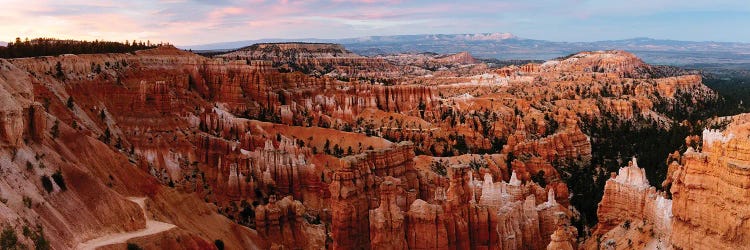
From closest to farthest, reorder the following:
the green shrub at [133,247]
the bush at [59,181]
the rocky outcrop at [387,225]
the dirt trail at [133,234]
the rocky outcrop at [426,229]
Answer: the dirt trail at [133,234]
the green shrub at [133,247]
the bush at [59,181]
the rocky outcrop at [387,225]
the rocky outcrop at [426,229]

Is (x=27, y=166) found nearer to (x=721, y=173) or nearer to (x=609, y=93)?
(x=721, y=173)

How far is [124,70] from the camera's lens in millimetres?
52250

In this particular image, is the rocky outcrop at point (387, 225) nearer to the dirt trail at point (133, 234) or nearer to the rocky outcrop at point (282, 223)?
the dirt trail at point (133, 234)

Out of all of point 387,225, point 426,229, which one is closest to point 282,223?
point 387,225

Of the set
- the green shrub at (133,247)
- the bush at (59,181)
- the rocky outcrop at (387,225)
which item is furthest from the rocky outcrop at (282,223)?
the bush at (59,181)

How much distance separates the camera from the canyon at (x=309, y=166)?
2306cm

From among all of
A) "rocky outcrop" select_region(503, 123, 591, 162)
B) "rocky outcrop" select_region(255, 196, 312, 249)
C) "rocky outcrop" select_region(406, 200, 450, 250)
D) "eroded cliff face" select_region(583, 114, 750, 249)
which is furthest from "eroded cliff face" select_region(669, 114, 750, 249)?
"rocky outcrop" select_region(503, 123, 591, 162)

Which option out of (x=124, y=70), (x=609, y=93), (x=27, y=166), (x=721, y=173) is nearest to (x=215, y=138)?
(x=124, y=70)

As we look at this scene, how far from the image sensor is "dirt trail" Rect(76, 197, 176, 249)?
897 inches

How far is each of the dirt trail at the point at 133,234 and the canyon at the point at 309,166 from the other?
117 mm

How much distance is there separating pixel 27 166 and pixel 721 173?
70.6 feet

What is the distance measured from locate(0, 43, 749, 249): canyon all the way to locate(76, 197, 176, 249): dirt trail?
12cm

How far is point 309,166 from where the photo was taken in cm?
4438

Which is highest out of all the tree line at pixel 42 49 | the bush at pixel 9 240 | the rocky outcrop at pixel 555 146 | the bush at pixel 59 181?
the tree line at pixel 42 49
